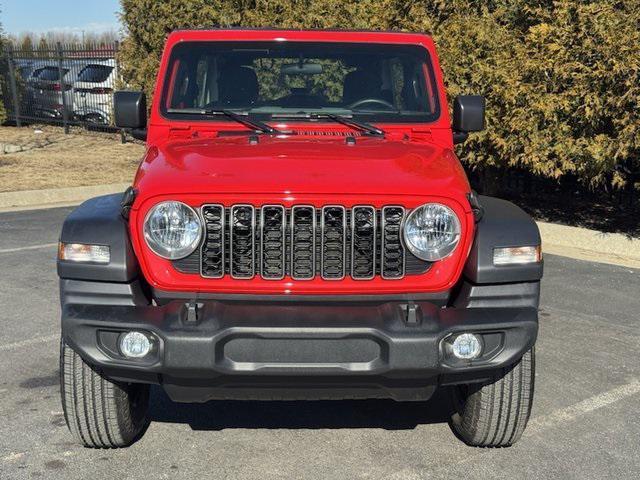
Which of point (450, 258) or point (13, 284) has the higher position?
point (450, 258)

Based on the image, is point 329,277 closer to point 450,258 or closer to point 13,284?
point 450,258

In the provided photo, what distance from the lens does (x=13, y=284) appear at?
730 cm

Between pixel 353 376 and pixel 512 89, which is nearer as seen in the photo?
pixel 353 376

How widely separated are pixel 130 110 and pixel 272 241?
1.71m

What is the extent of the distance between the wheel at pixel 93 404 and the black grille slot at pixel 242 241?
825mm

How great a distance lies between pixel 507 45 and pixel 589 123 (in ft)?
5.11

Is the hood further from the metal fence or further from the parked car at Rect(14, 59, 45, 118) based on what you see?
the parked car at Rect(14, 59, 45, 118)

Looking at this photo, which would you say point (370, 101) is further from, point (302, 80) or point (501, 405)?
point (501, 405)

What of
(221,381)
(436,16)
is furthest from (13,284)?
(436,16)

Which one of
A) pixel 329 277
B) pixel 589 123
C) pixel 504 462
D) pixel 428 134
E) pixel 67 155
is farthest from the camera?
pixel 67 155

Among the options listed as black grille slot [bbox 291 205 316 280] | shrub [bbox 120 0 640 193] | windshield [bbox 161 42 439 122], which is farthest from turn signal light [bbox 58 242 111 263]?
shrub [bbox 120 0 640 193]

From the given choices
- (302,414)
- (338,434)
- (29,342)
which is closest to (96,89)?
(29,342)

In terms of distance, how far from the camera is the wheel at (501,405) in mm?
3849

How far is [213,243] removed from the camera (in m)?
3.51
